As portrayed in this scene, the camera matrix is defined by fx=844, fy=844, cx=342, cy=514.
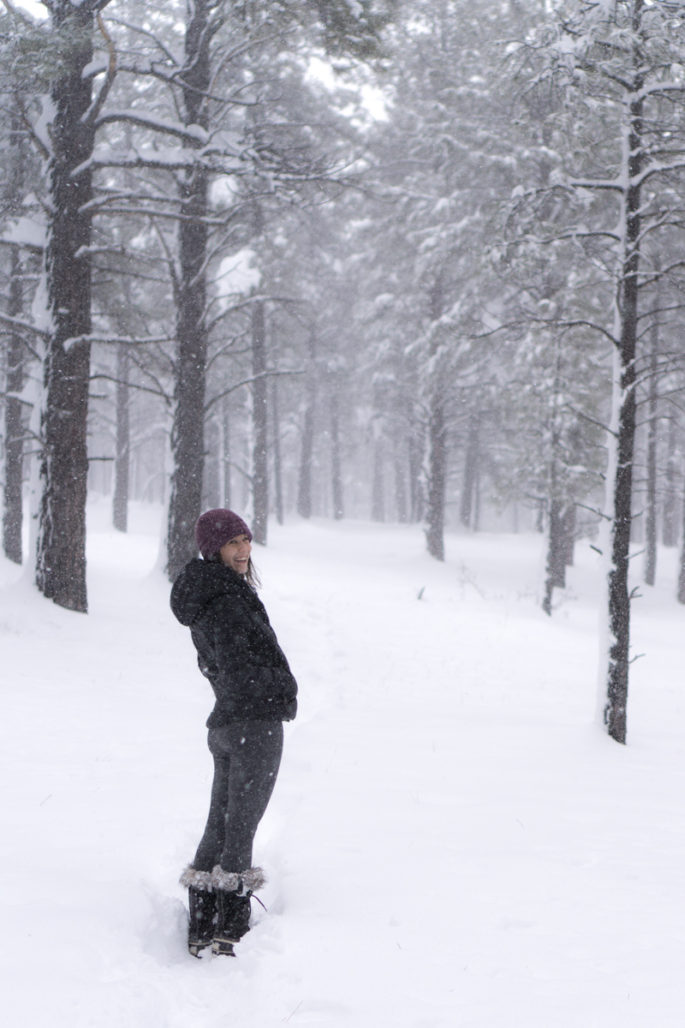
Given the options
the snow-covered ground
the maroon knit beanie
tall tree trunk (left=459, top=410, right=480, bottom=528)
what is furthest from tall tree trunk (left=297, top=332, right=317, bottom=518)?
the maroon knit beanie

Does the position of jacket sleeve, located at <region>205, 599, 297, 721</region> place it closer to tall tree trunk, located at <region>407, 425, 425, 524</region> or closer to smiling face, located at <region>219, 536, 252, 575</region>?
smiling face, located at <region>219, 536, 252, 575</region>

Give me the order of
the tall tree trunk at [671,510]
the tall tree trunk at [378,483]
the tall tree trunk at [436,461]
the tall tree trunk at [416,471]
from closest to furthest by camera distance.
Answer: the tall tree trunk at [436,461] < the tall tree trunk at [671,510] < the tall tree trunk at [416,471] < the tall tree trunk at [378,483]

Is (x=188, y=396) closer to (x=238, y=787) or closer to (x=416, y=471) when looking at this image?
(x=238, y=787)

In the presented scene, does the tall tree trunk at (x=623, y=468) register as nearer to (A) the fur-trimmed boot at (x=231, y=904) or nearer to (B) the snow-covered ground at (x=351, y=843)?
(B) the snow-covered ground at (x=351, y=843)

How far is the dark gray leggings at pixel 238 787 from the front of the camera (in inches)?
152

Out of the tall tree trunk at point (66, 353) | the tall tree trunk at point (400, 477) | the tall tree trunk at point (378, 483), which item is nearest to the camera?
the tall tree trunk at point (66, 353)

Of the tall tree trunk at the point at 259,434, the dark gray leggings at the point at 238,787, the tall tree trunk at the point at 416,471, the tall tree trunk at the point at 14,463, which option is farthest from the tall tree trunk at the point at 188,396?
the tall tree trunk at the point at 416,471

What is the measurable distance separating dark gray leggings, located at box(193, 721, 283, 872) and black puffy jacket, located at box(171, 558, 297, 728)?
0.26 ft

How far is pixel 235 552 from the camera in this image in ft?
12.8

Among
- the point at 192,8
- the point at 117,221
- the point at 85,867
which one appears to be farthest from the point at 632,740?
the point at 117,221

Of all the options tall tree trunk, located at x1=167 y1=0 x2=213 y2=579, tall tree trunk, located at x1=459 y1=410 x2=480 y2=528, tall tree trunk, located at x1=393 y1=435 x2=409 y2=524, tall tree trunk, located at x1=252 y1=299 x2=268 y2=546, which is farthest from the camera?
tall tree trunk, located at x1=393 y1=435 x2=409 y2=524

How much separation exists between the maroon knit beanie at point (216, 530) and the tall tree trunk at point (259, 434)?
2055 cm

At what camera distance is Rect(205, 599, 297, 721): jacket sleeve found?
383 cm

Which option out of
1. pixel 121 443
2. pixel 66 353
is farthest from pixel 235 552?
pixel 121 443
